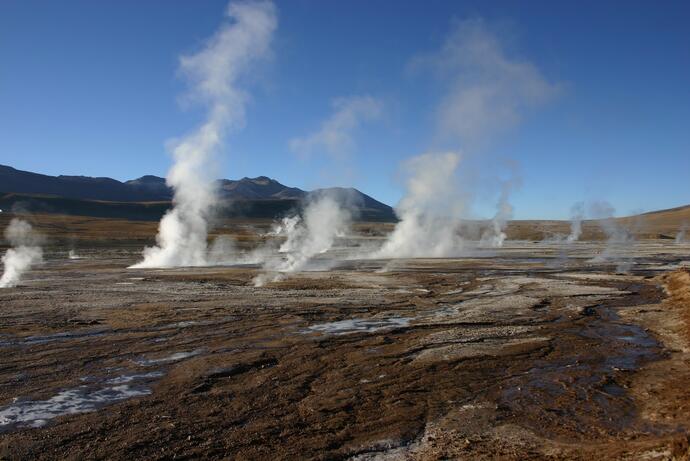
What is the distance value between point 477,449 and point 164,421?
220 inches

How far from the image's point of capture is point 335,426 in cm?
983

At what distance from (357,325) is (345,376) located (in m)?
6.95

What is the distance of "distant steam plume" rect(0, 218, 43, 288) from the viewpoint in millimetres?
37969

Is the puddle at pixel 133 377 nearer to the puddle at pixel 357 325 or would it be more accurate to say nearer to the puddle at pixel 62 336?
the puddle at pixel 62 336

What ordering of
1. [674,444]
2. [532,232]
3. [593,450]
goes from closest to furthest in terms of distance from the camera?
[674,444] → [593,450] → [532,232]

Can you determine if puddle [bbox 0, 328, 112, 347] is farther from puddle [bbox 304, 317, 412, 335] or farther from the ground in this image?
puddle [bbox 304, 317, 412, 335]

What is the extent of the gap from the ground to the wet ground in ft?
0.18

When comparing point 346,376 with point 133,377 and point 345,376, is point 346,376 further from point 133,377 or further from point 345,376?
point 133,377

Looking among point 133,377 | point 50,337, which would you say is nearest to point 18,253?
point 50,337

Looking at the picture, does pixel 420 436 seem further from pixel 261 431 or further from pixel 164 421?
pixel 164 421

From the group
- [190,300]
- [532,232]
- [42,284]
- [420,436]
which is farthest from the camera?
[532,232]

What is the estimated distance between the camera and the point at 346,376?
13.2 m

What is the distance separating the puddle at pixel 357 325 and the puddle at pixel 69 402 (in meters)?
7.14

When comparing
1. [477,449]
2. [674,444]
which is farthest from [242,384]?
[674,444]
